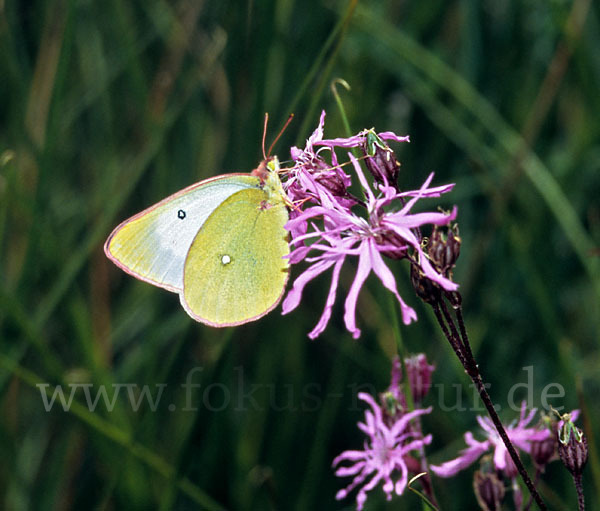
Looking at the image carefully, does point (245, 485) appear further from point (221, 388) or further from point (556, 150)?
point (556, 150)

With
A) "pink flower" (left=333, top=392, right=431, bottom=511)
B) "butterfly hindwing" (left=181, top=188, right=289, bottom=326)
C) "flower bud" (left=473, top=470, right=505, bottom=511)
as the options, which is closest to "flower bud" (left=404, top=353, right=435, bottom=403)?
"pink flower" (left=333, top=392, right=431, bottom=511)

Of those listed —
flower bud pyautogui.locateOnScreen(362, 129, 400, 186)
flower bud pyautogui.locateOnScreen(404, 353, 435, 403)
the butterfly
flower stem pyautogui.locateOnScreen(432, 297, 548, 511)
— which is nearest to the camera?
flower stem pyautogui.locateOnScreen(432, 297, 548, 511)

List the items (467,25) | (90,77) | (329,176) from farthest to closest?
(90,77) → (467,25) → (329,176)

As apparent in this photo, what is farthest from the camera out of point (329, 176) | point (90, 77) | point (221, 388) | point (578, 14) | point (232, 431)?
point (90, 77)

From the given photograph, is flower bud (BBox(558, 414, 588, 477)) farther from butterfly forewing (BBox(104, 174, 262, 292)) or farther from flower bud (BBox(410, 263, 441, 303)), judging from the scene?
butterfly forewing (BBox(104, 174, 262, 292))

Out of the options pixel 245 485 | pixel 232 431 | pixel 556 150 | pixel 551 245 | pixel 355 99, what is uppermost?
pixel 355 99

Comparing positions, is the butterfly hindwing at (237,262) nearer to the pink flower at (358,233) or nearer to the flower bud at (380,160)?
the pink flower at (358,233)

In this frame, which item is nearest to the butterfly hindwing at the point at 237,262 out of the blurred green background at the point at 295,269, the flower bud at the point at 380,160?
the blurred green background at the point at 295,269

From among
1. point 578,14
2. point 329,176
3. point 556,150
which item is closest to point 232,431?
point 329,176
